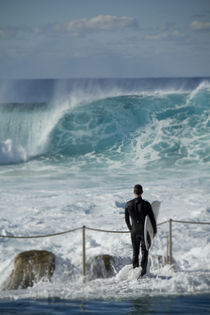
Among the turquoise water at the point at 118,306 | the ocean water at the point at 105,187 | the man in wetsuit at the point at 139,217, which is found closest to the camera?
the turquoise water at the point at 118,306

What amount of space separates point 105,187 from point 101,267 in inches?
273

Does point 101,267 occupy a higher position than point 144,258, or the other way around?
point 144,258

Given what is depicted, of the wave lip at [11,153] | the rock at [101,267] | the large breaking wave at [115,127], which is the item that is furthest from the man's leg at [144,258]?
the wave lip at [11,153]

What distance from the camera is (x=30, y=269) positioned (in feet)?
21.9

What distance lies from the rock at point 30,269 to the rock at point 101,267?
0.48m

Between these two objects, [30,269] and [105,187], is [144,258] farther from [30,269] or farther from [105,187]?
[105,187]

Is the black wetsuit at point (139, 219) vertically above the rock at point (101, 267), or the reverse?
the black wetsuit at point (139, 219)

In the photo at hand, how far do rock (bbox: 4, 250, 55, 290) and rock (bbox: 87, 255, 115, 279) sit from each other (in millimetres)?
479

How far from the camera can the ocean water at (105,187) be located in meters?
6.01

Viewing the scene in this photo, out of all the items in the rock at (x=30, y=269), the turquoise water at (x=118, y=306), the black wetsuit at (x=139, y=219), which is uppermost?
the black wetsuit at (x=139, y=219)

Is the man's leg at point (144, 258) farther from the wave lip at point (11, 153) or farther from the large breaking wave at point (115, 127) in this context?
the wave lip at point (11, 153)

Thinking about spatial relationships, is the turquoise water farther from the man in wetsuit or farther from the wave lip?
the wave lip

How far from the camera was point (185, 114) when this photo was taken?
22.4m

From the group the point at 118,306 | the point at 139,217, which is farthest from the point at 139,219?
the point at 118,306
